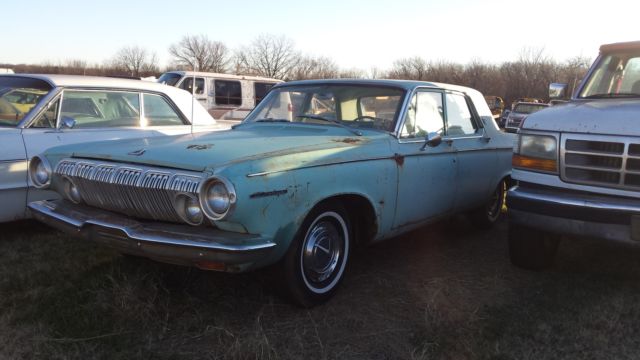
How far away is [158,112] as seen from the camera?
574 centimetres

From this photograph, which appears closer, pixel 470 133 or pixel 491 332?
pixel 491 332

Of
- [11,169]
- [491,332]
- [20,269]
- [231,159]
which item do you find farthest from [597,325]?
[11,169]

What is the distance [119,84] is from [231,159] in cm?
333

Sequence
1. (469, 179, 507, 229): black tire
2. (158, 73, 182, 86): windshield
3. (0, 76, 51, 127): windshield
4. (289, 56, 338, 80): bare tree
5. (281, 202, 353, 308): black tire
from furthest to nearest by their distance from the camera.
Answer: (289, 56, 338, 80): bare tree
(158, 73, 182, 86): windshield
(469, 179, 507, 229): black tire
(0, 76, 51, 127): windshield
(281, 202, 353, 308): black tire

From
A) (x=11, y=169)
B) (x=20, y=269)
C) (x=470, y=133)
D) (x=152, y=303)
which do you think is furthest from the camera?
(x=470, y=133)

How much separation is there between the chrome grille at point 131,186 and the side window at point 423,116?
185 centimetres

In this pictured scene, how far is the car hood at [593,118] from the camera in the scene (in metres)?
3.16

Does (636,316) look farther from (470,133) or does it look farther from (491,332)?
(470,133)

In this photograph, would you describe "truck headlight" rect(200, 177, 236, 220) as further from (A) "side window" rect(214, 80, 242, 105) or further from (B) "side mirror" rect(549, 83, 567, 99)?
(A) "side window" rect(214, 80, 242, 105)

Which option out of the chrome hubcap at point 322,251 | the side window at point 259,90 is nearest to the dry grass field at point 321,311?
the chrome hubcap at point 322,251

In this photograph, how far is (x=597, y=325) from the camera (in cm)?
304

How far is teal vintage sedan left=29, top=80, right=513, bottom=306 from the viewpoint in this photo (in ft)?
8.71

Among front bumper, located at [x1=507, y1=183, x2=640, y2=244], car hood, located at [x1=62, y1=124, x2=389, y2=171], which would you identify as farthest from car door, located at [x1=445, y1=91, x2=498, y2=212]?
car hood, located at [x1=62, y1=124, x2=389, y2=171]

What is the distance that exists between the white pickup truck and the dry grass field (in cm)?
24
